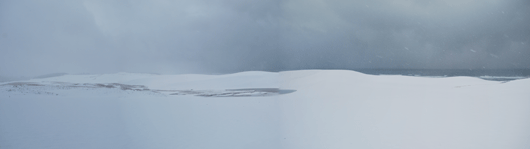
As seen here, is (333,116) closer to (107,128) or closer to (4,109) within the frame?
(107,128)

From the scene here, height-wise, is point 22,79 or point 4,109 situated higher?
point 22,79

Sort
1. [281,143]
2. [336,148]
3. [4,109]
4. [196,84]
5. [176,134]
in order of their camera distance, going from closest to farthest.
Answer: [336,148]
[281,143]
[176,134]
[4,109]
[196,84]

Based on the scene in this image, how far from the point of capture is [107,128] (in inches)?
119

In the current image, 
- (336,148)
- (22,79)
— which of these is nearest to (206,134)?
(336,148)

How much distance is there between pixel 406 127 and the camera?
3.08 metres

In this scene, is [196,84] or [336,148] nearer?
[336,148]

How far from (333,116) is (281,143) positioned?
4.29ft

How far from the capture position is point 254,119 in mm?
3578

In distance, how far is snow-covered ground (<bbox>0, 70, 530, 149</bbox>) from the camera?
260cm

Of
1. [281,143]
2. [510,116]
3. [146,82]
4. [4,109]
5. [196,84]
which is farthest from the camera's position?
[196,84]

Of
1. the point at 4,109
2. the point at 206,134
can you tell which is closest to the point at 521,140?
the point at 206,134

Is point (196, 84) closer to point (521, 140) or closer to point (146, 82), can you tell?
point (146, 82)

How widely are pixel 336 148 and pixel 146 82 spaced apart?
225 inches

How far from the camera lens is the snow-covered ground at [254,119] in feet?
8.54
